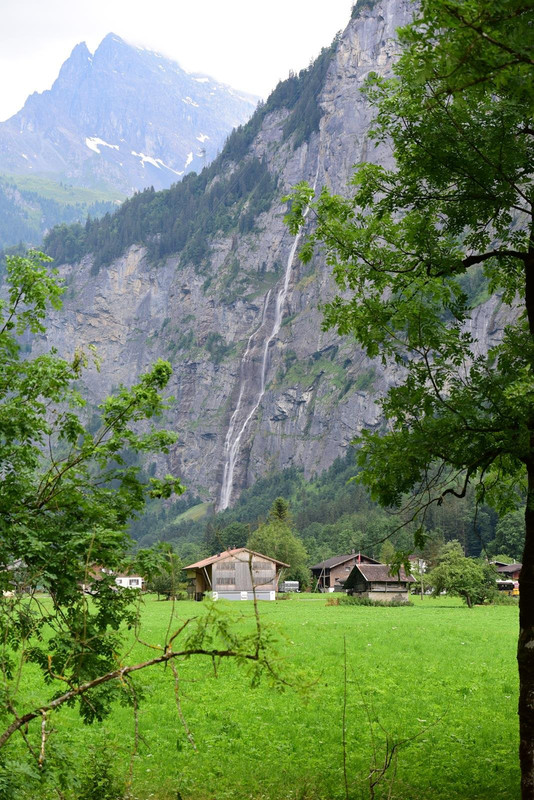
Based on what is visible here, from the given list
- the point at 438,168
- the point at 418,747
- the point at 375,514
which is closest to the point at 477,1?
the point at 438,168

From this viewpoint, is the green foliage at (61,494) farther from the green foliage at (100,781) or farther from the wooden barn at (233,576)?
the wooden barn at (233,576)

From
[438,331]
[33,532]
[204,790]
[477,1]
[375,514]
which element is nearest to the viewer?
[477,1]

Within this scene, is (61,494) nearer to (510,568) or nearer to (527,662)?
(527,662)

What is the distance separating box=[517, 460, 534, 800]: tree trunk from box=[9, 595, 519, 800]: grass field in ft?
5.72

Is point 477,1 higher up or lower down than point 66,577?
higher up

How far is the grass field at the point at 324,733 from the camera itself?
11719mm

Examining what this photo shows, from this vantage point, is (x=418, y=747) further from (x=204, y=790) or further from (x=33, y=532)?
(x=33, y=532)

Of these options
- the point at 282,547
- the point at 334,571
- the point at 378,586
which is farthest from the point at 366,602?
the point at 334,571

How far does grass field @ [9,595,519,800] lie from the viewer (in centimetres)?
1172

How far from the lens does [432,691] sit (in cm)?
1981

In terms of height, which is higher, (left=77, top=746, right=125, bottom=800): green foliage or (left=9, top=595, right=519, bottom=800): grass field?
(left=77, top=746, right=125, bottom=800): green foliage

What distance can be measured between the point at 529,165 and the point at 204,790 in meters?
9.82

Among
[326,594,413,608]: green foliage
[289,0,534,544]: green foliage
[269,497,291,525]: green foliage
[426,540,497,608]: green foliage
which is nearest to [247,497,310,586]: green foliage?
[269,497,291,525]: green foliage

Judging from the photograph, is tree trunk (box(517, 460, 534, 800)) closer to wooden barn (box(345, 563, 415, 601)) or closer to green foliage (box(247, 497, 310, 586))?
wooden barn (box(345, 563, 415, 601))
